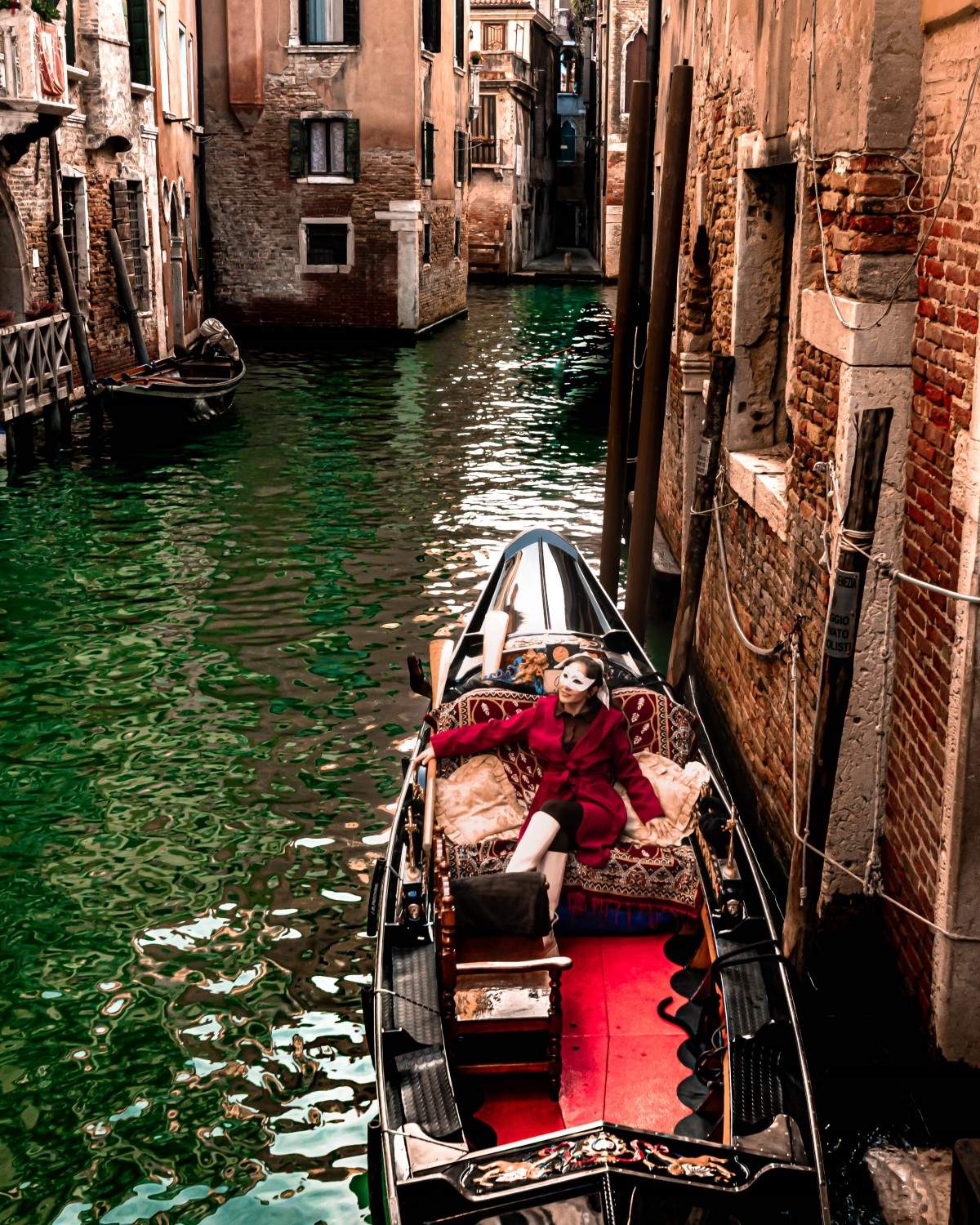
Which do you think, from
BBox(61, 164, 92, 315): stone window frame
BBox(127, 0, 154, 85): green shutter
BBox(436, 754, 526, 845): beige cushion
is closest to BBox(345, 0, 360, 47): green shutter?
BBox(127, 0, 154, 85): green shutter

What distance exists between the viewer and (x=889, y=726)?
421 cm

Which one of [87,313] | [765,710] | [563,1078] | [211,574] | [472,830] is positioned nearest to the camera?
[563,1078]

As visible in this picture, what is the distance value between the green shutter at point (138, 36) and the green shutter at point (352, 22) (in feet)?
20.2

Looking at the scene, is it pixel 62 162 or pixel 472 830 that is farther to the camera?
pixel 62 162

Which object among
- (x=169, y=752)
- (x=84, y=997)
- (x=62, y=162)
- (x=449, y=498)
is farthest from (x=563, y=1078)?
(x=62, y=162)

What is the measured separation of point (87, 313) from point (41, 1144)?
1276cm

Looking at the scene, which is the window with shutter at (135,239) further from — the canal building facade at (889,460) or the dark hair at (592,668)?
the dark hair at (592,668)

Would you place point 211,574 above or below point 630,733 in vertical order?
below

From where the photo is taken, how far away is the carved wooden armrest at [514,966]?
144 inches

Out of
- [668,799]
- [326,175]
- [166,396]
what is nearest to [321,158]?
[326,175]

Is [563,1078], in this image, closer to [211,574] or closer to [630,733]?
[630,733]

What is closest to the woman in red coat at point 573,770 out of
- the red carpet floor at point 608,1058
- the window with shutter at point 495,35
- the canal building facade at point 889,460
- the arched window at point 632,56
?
the red carpet floor at point 608,1058

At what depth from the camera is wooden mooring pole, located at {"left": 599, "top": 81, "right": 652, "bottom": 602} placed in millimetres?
7824

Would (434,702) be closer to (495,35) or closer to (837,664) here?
(837,664)
